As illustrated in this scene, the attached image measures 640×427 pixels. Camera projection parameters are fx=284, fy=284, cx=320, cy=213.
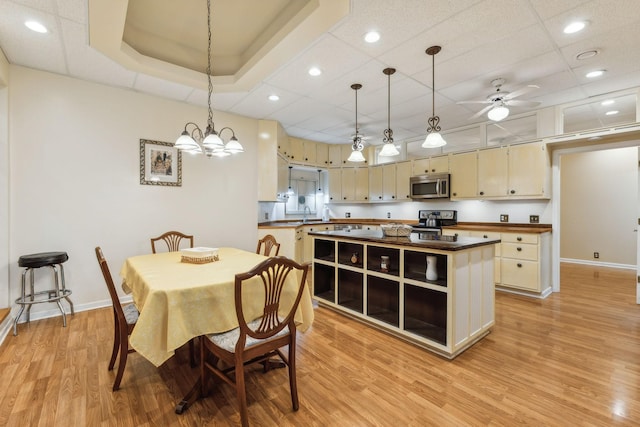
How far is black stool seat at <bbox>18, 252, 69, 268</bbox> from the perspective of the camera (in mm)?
2707

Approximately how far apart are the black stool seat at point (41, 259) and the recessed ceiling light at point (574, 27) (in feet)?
16.9

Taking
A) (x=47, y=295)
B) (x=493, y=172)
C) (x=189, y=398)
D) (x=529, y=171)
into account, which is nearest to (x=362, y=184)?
(x=493, y=172)

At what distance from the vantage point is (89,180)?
11.1 feet

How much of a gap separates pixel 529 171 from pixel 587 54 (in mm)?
1745

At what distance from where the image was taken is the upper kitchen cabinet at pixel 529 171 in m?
4.03

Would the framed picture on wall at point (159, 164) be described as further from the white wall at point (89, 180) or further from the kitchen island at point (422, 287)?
the kitchen island at point (422, 287)

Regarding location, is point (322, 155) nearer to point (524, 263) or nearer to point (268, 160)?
point (268, 160)

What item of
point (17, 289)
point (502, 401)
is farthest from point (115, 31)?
point (502, 401)

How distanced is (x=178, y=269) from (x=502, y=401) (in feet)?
7.87

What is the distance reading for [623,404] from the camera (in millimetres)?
1781

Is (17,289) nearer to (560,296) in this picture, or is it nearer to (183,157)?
(183,157)

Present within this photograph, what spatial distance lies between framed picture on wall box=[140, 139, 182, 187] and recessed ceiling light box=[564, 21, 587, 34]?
14.2 feet

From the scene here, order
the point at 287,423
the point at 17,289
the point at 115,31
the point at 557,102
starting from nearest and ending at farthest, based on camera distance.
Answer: the point at 287,423, the point at 115,31, the point at 17,289, the point at 557,102

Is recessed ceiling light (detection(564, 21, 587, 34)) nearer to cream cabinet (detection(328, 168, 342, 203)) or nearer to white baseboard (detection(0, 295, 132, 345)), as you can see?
cream cabinet (detection(328, 168, 342, 203))
